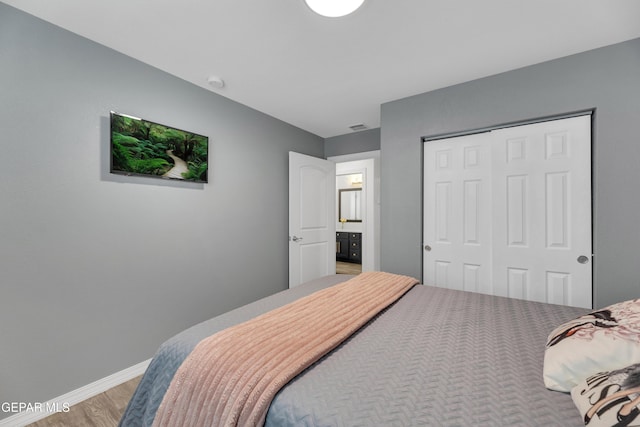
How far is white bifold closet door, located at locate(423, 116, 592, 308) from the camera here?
6.59ft

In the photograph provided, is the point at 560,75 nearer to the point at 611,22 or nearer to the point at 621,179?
the point at 611,22

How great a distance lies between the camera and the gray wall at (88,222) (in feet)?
5.06

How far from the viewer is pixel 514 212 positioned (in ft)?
7.32

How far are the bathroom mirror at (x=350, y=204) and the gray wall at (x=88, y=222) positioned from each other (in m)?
4.06

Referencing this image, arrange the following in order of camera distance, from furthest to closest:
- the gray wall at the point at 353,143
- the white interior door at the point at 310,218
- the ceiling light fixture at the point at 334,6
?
1. the gray wall at the point at 353,143
2. the white interior door at the point at 310,218
3. the ceiling light fixture at the point at 334,6

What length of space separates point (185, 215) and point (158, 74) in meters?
1.19

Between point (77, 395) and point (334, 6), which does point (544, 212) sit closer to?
point (334, 6)

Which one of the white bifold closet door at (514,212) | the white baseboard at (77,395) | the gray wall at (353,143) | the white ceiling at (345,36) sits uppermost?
the white ceiling at (345,36)

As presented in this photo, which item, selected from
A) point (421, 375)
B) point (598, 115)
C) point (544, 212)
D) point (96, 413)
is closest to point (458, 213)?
point (544, 212)

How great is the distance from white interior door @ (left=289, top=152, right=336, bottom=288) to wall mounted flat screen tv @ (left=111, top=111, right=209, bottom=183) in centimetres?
119

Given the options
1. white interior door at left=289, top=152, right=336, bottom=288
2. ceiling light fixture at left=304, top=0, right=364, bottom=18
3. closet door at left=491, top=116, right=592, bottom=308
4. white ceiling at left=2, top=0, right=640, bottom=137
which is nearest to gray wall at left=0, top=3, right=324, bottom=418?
white ceiling at left=2, top=0, right=640, bottom=137

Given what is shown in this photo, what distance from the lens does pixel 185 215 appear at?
7.71ft

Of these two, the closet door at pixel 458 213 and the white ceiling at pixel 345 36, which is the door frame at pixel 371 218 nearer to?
the closet door at pixel 458 213

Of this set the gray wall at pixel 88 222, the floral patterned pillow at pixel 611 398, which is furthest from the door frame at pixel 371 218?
the floral patterned pillow at pixel 611 398
